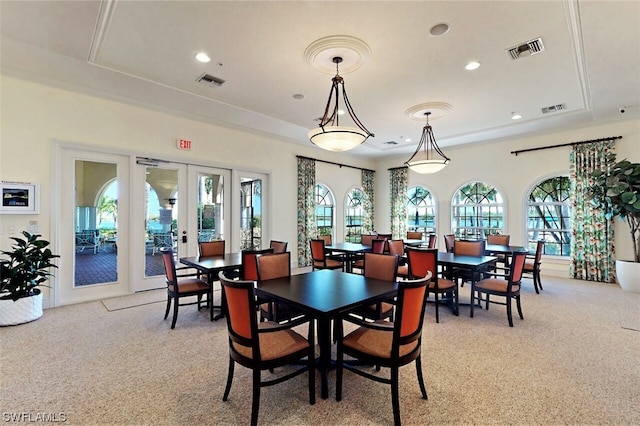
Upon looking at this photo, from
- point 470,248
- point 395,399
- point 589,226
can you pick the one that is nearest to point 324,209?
point 470,248

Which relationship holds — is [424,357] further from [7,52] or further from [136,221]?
[7,52]

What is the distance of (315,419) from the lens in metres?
2.08

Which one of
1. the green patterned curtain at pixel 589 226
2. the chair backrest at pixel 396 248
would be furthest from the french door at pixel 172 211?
the green patterned curtain at pixel 589 226

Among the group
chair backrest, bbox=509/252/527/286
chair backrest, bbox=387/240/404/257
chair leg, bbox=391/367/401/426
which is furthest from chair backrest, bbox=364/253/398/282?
chair backrest, bbox=387/240/404/257

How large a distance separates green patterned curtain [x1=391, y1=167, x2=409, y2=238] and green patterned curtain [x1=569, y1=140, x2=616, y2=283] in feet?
12.9

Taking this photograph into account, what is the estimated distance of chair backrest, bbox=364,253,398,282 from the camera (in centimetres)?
320

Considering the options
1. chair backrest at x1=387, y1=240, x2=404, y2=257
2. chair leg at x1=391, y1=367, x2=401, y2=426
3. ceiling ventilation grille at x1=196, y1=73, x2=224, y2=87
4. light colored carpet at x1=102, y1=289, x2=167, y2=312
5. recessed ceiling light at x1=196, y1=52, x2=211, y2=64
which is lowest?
light colored carpet at x1=102, y1=289, x2=167, y2=312

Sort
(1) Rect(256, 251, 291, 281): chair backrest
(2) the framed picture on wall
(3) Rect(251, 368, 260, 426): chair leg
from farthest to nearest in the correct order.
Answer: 1. (2) the framed picture on wall
2. (1) Rect(256, 251, 291, 281): chair backrest
3. (3) Rect(251, 368, 260, 426): chair leg

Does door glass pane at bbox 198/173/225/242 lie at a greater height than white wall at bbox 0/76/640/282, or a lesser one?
lesser

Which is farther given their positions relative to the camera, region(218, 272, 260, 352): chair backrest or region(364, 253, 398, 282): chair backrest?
region(364, 253, 398, 282): chair backrest

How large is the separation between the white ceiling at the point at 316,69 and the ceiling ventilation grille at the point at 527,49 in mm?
88

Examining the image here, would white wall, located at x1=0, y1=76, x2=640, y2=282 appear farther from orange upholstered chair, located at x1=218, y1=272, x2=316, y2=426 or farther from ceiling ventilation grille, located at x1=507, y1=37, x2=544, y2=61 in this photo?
ceiling ventilation grille, located at x1=507, y1=37, x2=544, y2=61

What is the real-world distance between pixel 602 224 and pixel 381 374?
6409mm

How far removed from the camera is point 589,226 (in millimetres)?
6324
